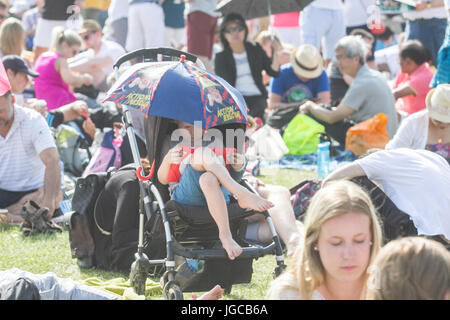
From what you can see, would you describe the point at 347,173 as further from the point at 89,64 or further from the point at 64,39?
the point at 89,64

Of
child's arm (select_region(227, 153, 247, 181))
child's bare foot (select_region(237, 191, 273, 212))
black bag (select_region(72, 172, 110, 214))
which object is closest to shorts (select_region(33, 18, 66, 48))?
black bag (select_region(72, 172, 110, 214))

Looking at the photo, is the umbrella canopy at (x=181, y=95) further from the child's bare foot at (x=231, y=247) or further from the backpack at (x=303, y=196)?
the backpack at (x=303, y=196)

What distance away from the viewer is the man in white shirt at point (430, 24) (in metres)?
9.47

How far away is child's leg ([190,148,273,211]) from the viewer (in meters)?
4.35

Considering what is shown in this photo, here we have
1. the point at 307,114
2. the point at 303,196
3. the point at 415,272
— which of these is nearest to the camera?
the point at 415,272

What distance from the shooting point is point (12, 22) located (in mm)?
9094

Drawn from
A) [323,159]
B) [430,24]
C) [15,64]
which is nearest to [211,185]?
[15,64]

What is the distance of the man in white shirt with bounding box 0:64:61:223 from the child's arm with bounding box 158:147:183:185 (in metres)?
1.86

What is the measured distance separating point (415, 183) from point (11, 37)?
562 centimetres

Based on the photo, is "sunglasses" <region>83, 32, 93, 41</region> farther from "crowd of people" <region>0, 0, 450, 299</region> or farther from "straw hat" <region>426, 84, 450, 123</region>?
"straw hat" <region>426, 84, 450, 123</region>

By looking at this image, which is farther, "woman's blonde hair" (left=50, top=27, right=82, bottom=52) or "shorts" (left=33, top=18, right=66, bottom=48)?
"shorts" (left=33, top=18, right=66, bottom=48)

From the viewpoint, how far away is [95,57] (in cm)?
1031

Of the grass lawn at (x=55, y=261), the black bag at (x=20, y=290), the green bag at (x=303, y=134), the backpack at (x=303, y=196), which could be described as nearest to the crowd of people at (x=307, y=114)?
the green bag at (x=303, y=134)
